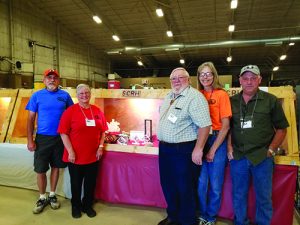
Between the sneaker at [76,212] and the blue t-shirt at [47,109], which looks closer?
the sneaker at [76,212]

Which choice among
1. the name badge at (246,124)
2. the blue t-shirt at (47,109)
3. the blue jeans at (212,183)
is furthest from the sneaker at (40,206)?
the name badge at (246,124)

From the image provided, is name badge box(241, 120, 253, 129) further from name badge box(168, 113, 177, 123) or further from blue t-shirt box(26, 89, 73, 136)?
blue t-shirt box(26, 89, 73, 136)

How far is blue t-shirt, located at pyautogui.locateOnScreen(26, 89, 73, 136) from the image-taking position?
2.60m

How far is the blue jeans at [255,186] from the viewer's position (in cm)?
197

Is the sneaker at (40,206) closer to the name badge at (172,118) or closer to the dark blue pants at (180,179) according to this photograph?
the dark blue pants at (180,179)

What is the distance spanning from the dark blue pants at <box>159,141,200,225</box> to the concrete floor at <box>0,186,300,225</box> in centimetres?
41

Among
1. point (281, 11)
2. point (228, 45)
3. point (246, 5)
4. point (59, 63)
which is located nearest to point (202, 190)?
point (246, 5)

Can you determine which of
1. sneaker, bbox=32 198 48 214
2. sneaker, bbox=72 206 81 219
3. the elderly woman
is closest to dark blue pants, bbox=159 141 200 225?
the elderly woman

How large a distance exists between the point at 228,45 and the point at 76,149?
30.1 feet

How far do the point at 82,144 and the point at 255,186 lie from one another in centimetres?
159

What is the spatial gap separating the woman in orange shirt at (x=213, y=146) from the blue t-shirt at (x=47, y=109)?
4.93 feet

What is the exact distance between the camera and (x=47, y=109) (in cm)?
259

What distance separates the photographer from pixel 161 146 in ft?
7.02

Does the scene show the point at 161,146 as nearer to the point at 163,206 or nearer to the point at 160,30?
the point at 163,206
